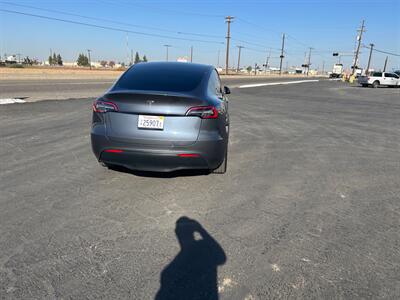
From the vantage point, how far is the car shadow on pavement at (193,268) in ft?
7.82

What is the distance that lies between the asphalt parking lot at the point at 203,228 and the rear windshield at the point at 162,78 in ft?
4.29

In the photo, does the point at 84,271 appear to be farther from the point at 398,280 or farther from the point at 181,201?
the point at 398,280

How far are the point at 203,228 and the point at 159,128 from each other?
1.30 m

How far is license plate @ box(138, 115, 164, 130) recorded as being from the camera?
12.6ft

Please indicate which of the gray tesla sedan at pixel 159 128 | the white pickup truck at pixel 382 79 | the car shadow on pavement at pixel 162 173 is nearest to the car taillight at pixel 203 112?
the gray tesla sedan at pixel 159 128

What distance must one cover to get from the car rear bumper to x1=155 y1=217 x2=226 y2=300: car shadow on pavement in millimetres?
894

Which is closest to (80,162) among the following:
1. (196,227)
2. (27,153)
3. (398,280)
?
(27,153)

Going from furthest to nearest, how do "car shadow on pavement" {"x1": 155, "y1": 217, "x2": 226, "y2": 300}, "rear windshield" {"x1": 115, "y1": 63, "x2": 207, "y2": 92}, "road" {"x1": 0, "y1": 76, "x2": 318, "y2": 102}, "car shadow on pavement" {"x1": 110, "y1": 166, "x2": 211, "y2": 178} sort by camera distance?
"road" {"x1": 0, "y1": 76, "x2": 318, "y2": 102} → "car shadow on pavement" {"x1": 110, "y1": 166, "x2": 211, "y2": 178} → "rear windshield" {"x1": 115, "y1": 63, "x2": 207, "y2": 92} → "car shadow on pavement" {"x1": 155, "y1": 217, "x2": 226, "y2": 300}

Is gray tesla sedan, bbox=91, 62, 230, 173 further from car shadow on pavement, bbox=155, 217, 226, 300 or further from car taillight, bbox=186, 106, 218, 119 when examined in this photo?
car shadow on pavement, bbox=155, 217, 226, 300

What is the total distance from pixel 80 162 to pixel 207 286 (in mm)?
3629

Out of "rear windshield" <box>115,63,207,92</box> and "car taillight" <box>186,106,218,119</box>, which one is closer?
"car taillight" <box>186,106,218,119</box>

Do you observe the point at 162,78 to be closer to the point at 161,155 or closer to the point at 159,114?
the point at 159,114

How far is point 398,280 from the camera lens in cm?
257

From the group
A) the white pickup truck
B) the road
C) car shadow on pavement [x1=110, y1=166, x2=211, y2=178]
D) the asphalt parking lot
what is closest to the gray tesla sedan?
the asphalt parking lot
